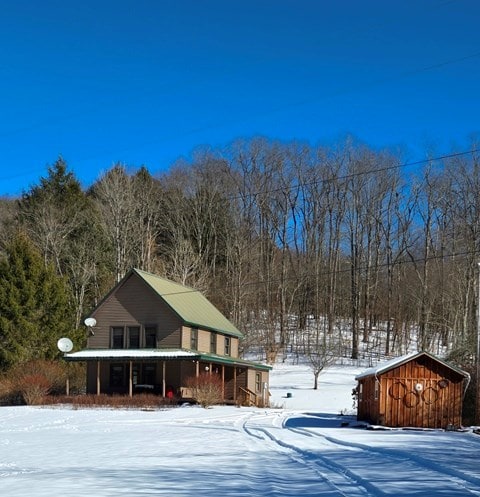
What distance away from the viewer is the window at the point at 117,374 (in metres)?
42.3

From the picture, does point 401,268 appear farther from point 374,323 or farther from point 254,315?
point 254,315

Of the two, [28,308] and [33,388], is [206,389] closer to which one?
[33,388]

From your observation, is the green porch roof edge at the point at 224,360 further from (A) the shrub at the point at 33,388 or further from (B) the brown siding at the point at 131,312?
(A) the shrub at the point at 33,388

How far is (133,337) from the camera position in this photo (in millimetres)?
42000

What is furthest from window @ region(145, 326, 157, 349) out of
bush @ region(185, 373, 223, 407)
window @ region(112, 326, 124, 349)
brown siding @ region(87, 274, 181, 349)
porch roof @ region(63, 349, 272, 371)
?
bush @ region(185, 373, 223, 407)

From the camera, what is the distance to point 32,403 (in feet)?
122

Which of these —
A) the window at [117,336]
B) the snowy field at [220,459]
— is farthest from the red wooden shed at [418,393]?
the window at [117,336]

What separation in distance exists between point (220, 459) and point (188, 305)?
93.6ft

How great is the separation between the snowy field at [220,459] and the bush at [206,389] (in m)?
5.93

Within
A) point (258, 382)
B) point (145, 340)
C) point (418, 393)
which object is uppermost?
point (145, 340)

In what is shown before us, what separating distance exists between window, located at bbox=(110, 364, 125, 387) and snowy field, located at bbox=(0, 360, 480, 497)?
12285mm

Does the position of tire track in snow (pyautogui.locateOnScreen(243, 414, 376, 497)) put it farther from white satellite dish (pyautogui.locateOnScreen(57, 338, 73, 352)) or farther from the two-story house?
white satellite dish (pyautogui.locateOnScreen(57, 338, 73, 352))

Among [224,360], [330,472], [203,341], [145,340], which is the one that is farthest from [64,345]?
[330,472]

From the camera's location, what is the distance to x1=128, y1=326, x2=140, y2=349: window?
41.8 metres
